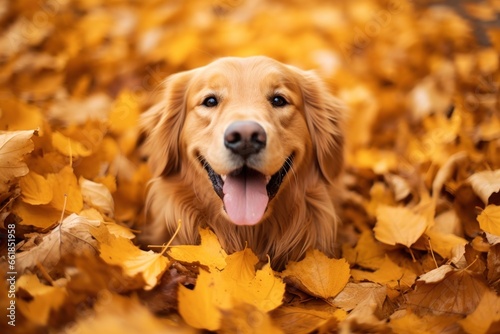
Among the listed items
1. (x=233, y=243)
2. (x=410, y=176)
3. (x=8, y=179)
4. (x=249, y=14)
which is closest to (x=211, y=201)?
(x=233, y=243)

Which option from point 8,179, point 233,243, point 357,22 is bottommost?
point 233,243

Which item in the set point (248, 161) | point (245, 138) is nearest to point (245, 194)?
point (248, 161)

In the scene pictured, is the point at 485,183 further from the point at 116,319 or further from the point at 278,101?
the point at 116,319

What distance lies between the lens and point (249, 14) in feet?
16.5

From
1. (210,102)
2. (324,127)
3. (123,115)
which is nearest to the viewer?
(210,102)

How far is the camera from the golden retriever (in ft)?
7.06

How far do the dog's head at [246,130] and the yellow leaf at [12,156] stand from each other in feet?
2.49

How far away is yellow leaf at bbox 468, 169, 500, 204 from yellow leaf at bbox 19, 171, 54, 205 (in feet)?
6.41

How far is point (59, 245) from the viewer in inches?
69.2

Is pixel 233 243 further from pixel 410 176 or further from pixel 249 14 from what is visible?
pixel 249 14

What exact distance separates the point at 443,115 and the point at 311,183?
1.62 meters

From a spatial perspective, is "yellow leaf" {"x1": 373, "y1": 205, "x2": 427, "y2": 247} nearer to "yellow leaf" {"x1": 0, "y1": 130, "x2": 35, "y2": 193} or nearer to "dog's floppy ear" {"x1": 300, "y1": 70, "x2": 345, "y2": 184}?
"dog's floppy ear" {"x1": 300, "y1": 70, "x2": 345, "y2": 184}

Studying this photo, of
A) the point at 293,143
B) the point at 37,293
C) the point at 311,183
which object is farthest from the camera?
the point at 311,183

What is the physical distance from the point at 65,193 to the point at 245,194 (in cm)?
78
